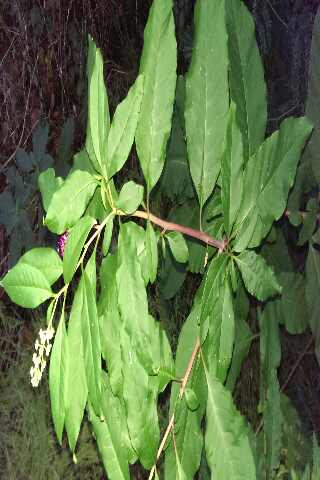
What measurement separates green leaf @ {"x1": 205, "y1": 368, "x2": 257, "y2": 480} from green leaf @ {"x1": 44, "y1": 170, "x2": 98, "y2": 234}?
16 centimetres

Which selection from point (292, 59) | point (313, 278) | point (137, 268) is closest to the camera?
point (137, 268)

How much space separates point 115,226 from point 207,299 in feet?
1.27

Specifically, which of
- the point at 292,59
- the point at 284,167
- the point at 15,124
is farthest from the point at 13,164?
the point at 284,167

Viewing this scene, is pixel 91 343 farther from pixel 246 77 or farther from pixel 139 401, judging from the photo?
pixel 246 77

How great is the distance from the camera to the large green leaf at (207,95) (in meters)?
0.54

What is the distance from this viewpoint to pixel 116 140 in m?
0.53

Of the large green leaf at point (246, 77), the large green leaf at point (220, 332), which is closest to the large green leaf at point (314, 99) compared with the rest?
the large green leaf at point (246, 77)

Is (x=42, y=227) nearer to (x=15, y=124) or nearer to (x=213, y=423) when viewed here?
(x=15, y=124)

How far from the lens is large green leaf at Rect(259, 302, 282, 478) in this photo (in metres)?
0.70

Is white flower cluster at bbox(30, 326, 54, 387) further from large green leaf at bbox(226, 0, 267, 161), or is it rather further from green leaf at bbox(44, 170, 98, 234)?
large green leaf at bbox(226, 0, 267, 161)

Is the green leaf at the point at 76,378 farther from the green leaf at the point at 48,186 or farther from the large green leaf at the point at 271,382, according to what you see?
the large green leaf at the point at 271,382

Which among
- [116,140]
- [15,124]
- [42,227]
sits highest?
[116,140]

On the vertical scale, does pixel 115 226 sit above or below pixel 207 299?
below

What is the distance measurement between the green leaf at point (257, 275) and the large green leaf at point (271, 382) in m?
0.14
